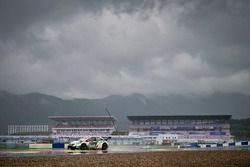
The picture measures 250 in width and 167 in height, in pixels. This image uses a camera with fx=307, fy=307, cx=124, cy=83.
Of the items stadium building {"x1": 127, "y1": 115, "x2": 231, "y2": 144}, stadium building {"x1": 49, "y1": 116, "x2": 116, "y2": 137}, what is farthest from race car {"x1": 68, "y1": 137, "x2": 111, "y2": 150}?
stadium building {"x1": 49, "y1": 116, "x2": 116, "y2": 137}

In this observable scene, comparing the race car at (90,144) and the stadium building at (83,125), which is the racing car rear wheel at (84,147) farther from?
the stadium building at (83,125)

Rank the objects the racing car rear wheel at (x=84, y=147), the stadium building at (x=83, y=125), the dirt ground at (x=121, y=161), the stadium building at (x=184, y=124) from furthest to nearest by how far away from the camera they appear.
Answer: the stadium building at (x=83, y=125) → the stadium building at (x=184, y=124) → the racing car rear wheel at (x=84, y=147) → the dirt ground at (x=121, y=161)

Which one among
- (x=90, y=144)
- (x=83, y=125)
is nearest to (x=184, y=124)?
(x=83, y=125)

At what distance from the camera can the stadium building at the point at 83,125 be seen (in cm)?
14825

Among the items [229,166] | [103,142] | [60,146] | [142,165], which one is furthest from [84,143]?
[229,166]

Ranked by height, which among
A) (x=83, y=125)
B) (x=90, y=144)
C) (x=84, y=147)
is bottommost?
(x=84, y=147)

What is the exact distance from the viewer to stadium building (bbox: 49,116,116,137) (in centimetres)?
14825

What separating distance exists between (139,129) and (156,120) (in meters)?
9.28

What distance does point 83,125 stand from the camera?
15250 centimetres

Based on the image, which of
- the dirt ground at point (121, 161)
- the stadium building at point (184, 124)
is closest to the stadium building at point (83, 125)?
the stadium building at point (184, 124)

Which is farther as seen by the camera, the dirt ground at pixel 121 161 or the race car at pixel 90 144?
the race car at pixel 90 144

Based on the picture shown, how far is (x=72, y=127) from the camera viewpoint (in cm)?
15238

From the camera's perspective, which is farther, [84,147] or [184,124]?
[184,124]

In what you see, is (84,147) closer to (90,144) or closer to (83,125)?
(90,144)
